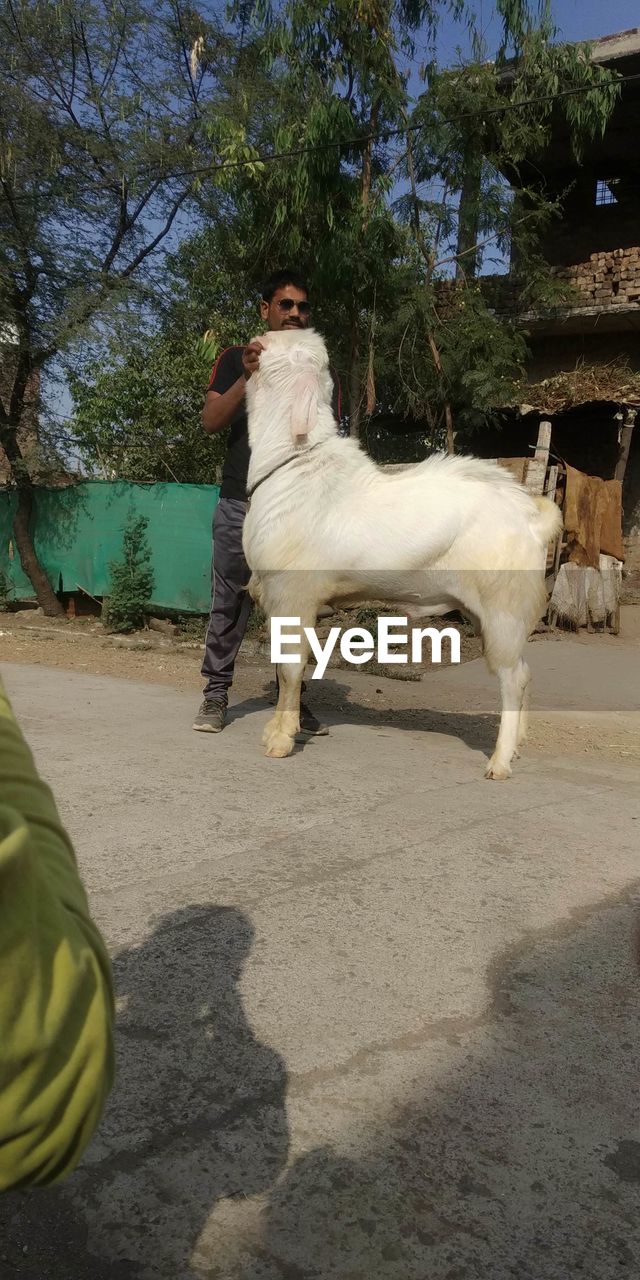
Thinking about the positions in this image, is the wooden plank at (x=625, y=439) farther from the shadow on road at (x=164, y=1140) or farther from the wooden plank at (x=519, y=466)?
the shadow on road at (x=164, y=1140)

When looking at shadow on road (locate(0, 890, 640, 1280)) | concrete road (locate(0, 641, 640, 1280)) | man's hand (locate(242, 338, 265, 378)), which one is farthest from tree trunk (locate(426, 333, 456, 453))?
shadow on road (locate(0, 890, 640, 1280))

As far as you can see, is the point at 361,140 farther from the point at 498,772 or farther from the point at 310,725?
the point at 498,772

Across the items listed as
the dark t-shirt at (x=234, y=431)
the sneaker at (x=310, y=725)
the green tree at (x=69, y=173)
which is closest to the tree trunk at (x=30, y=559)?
the green tree at (x=69, y=173)

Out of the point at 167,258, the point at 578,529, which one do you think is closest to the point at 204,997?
the point at 578,529

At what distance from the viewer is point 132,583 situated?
9703mm

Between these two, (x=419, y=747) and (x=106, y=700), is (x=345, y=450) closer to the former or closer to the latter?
(x=419, y=747)

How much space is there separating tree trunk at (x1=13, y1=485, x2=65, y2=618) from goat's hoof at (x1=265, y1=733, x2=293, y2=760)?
739 cm

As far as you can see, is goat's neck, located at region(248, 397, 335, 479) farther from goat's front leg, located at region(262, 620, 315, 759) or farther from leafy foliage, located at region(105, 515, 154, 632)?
leafy foliage, located at region(105, 515, 154, 632)

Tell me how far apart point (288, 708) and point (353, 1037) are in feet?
8.01

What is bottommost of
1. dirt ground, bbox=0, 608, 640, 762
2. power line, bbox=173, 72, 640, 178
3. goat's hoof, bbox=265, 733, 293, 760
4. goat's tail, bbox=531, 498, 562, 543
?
dirt ground, bbox=0, 608, 640, 762

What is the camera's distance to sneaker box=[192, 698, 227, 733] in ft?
15.0

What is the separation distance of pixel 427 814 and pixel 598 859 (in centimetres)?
64

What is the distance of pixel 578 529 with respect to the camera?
11.5m

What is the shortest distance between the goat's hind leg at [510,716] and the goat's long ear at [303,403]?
139 centimetres
